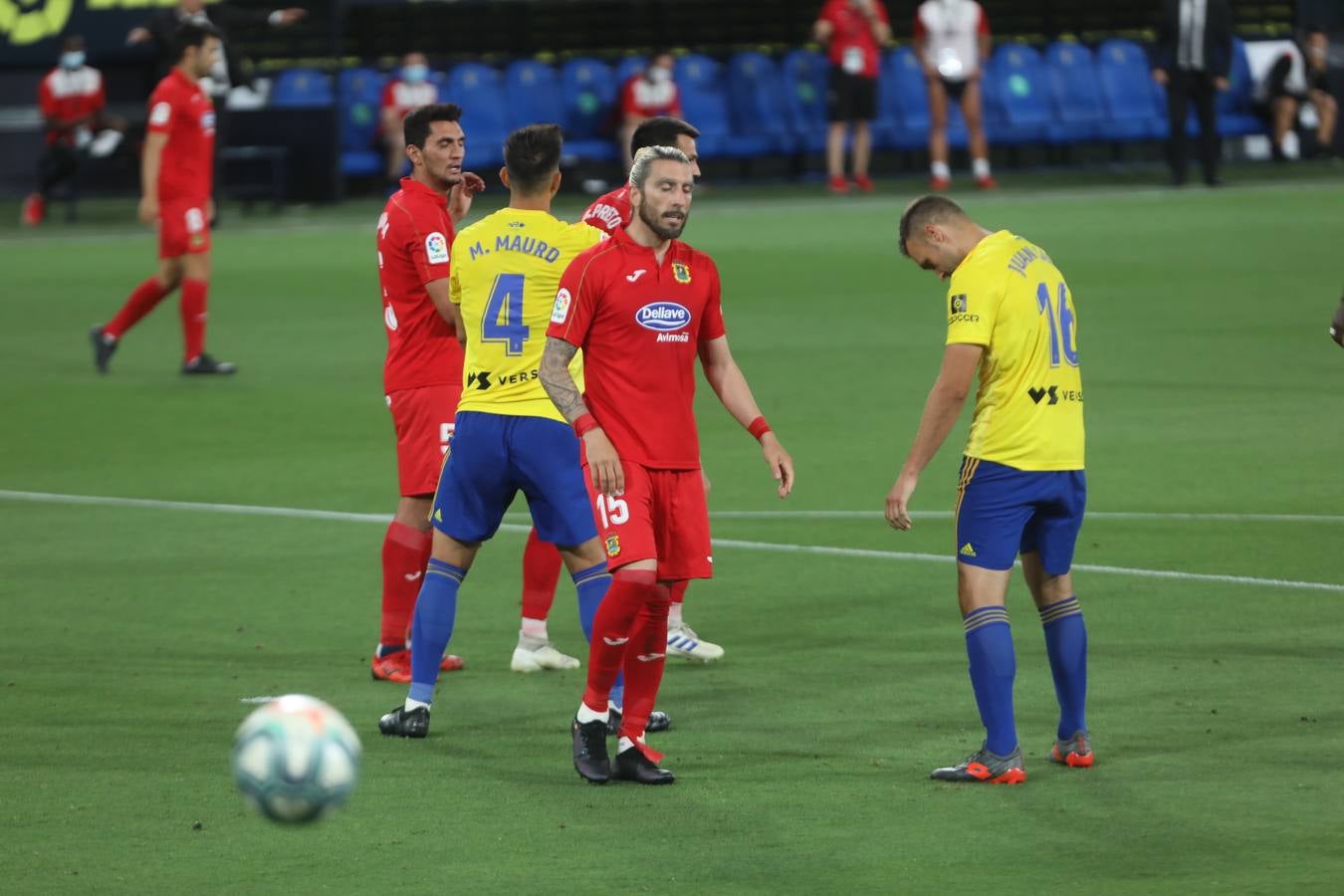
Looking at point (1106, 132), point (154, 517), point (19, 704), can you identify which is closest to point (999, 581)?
point (19, 704)

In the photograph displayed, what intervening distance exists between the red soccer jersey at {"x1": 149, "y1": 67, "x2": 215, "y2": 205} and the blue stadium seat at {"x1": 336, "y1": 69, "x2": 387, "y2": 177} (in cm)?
1433

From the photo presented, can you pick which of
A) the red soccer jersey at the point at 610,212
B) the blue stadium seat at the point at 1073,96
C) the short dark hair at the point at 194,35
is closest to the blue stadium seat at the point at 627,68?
the blue stadium seat at the point at 1073,96

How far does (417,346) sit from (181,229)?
25.9 feet

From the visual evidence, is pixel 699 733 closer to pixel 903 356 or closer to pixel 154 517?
pixel 154 517

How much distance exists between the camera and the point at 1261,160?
33594mm

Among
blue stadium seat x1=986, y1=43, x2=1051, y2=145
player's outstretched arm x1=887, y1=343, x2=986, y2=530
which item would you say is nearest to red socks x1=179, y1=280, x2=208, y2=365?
player's outstretched arm x1=887, y1=343, x2=986, y2=530

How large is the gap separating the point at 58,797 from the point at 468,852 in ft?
4.97

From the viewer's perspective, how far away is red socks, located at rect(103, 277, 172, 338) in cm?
1670

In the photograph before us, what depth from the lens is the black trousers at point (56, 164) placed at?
28.6m

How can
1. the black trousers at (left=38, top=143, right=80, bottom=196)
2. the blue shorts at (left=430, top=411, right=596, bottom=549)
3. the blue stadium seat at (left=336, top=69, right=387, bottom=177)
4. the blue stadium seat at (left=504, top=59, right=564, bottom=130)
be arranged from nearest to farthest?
the blue shorts at (left=430, top=411, right=596, bottom=549)
the black trousers at (left=38, top=143, right=80, bottom=196)
the blue stadium seat at (left=336, top=69, right=387, bottom=177)
the blue stadium seat at (left=504, top=59, right=564, bottom=130)

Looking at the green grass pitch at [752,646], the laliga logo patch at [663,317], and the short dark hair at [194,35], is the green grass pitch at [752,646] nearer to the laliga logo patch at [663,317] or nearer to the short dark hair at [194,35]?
the laliga logo patch at [663,317]

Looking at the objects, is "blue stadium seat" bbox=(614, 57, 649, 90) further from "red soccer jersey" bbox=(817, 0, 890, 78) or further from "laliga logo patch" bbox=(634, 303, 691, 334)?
"laliga logo patch" bbox=(634, 303, 691, 334)

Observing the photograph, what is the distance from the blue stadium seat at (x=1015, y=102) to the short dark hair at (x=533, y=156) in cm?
2474

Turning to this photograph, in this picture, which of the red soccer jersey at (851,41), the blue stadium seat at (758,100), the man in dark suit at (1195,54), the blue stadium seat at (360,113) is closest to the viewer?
the man in dark suit at (1195,54)
